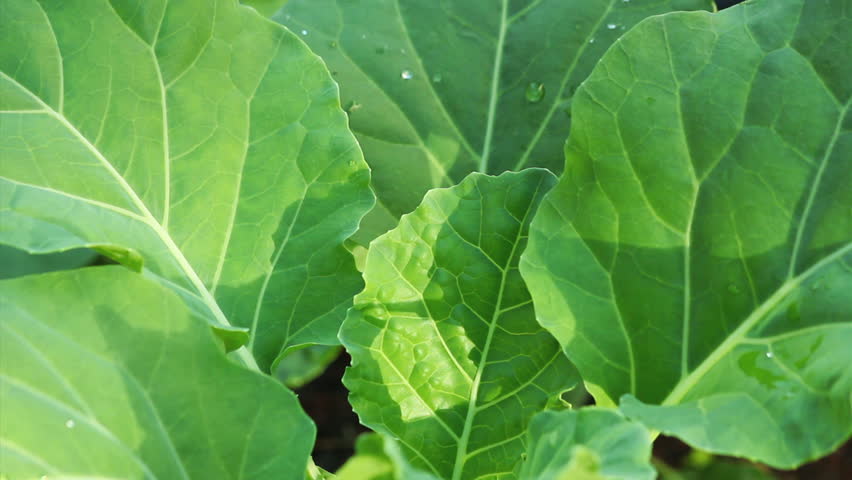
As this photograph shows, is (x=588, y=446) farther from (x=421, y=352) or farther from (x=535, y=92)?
(x=535, y=92)

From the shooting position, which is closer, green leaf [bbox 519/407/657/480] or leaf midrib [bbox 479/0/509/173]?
green leaf [bbox 519/407/657/480]

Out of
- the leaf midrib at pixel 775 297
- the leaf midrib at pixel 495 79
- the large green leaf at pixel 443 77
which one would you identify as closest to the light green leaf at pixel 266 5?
the large green leaf at pixel 443 77

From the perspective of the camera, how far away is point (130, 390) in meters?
0.59

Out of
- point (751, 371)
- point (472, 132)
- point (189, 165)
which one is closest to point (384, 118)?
point (472, 132)

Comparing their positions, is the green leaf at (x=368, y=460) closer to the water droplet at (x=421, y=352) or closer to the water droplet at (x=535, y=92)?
the water droplet at (x=421, y=352)

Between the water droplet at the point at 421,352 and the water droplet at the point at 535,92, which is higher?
the water droplet at the point at 535,92

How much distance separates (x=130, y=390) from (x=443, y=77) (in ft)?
1.63

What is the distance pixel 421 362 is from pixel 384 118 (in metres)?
0.30

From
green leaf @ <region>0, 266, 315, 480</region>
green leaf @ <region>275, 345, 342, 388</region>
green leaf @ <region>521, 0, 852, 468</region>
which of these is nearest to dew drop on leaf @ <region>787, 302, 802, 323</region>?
green leaf @ <region>521, 0, 852, 468</region>

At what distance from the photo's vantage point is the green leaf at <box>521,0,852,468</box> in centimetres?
68

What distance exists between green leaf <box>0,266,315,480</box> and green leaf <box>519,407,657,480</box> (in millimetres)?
181

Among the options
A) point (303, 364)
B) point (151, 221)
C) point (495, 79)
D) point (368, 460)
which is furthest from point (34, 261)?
point (368, 460)

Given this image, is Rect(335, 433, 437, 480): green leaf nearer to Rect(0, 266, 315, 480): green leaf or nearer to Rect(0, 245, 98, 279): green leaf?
Rect(0, 266, 315, 480): green leaf

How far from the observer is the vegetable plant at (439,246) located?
607 mm
